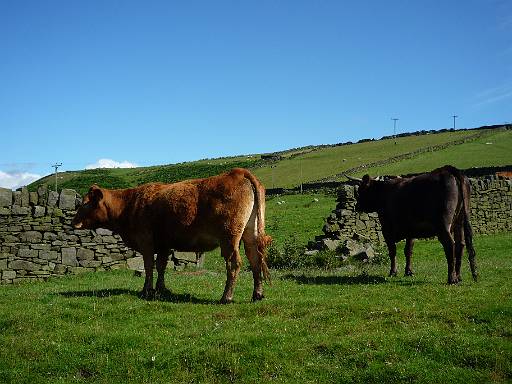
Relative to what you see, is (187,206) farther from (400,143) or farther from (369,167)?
(400,143)

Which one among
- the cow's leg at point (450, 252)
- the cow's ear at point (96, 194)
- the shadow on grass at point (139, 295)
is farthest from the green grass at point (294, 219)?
the cow's leg at point (450, 252)

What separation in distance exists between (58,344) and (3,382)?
1136 mm

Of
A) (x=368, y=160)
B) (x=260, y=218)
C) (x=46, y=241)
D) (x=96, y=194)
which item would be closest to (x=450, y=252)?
(x=260, y=218)

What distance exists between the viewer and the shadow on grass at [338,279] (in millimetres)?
15216

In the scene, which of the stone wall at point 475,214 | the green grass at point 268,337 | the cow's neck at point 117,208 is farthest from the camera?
the stone wall at point 475,214

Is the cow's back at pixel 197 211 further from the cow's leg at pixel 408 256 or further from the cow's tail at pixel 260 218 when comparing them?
the cow's leg at pixel 408 256

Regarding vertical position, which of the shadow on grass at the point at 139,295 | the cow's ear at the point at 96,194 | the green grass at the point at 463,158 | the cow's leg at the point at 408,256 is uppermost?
the green grass at the point at 463,158

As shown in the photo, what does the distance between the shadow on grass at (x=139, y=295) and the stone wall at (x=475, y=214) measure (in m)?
13.1

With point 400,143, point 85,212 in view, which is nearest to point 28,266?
point 85,212

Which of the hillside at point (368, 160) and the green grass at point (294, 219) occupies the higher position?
the hillside at point (368, 160)

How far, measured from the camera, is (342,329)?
9914mm

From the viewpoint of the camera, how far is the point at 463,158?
6512 centimetres

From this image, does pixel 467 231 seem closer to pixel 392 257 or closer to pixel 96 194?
pixel 392 257

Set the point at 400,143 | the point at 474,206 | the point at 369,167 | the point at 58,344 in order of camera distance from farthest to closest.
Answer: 1. the point at 400,143
2. the point at 369,167
3. the point at 474,206
4. the point at 58,344
